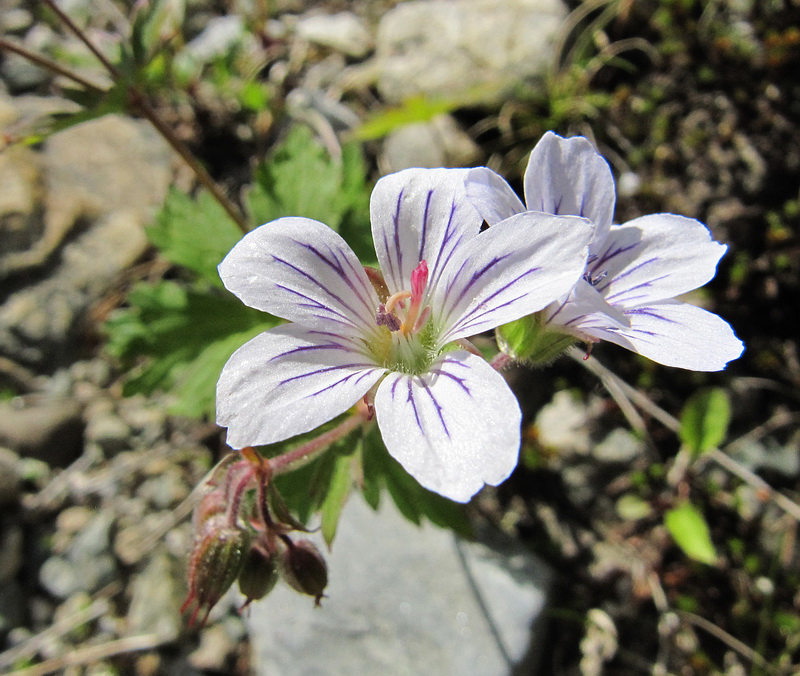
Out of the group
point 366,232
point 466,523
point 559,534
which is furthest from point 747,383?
point 366,232

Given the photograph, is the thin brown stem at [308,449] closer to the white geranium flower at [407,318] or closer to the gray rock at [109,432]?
the white geranium flower at [407,318]

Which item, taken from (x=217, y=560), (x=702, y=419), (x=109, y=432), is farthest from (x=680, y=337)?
(x=109, y=432)

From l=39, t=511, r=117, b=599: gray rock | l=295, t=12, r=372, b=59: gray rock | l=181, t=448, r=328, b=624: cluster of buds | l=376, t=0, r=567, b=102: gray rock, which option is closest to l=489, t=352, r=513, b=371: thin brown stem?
l=181, t=448, r=328, b=624: cluster of buds

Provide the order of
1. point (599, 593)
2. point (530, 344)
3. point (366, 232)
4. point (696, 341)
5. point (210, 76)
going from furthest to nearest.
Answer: point (210, 76) < point (599, 593) < point (366, 232) < point (530, 344) < point (696, 341)

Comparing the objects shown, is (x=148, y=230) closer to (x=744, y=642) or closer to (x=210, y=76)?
(x=210, y=76)

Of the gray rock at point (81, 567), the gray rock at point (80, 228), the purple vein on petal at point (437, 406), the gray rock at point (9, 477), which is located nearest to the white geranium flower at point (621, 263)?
the purple vein on petal at point (437, 406)

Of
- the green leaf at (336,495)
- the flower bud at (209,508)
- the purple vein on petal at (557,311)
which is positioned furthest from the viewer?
the green leaf at (336,495)

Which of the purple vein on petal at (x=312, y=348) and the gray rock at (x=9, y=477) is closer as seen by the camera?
the purple vein on petal at (x=312, y=348)
